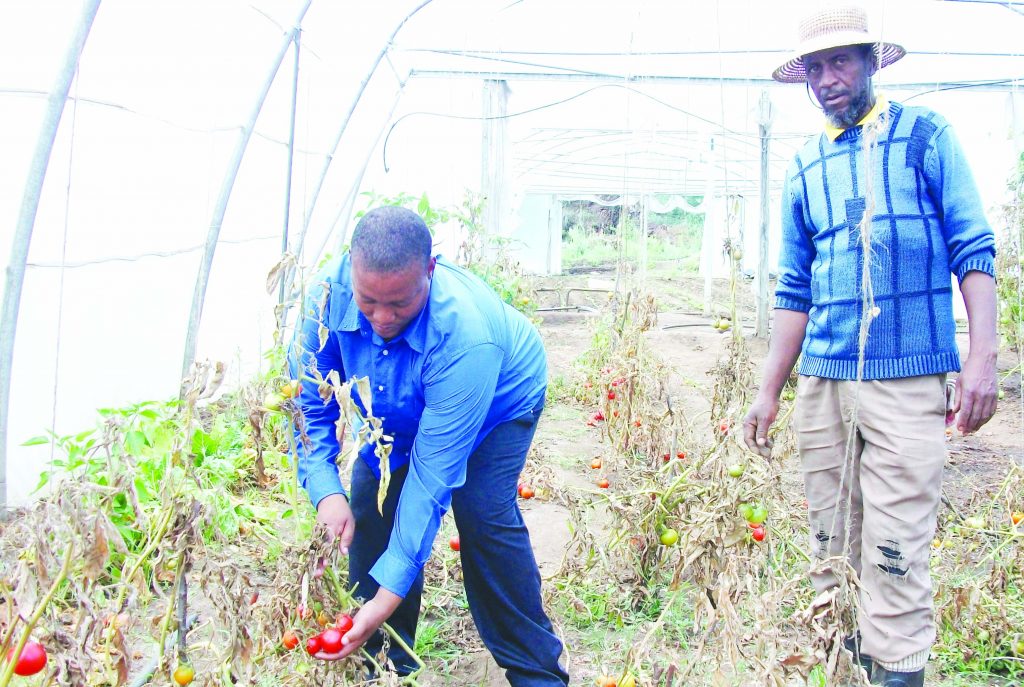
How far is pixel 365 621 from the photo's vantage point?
161 centimetres

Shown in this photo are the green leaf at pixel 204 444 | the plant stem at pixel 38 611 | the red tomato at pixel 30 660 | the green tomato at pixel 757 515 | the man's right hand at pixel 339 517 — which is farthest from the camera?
the green leaf at pixel 204 444

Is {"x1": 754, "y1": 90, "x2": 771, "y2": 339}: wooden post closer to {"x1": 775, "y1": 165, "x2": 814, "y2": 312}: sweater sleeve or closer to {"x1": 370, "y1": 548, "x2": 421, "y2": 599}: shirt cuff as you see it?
{"x1": 775, "y1": 165, "x2": 814, "y2": 312}: sweater sleeve

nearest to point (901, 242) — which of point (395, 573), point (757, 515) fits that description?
point (757, 515)

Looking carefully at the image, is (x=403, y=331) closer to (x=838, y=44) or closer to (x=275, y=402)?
(x=275, y=402)

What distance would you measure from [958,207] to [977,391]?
390mm

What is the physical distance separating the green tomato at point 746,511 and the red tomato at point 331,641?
0.90 metres

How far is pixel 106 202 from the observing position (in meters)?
3.37

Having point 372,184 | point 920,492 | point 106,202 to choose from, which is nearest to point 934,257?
point 920,492

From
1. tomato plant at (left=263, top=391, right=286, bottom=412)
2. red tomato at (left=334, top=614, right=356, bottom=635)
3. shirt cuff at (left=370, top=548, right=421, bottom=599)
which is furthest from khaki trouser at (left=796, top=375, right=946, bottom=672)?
tomato plant at (left=263, top=391, right=286, bottom=412)

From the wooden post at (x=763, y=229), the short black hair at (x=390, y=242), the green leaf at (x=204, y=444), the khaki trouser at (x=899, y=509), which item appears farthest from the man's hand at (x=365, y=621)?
the wooden post at (x=763, y=229)

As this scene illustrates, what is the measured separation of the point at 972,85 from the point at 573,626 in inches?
265

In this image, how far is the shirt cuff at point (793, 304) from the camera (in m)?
2.19

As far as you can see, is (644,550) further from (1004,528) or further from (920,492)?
(1004,528)

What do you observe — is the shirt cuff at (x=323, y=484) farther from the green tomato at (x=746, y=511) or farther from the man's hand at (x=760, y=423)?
the man's hand at (x=760, y=423)
